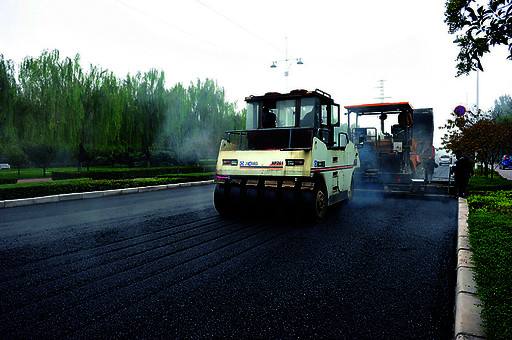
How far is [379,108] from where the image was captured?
42.7ft

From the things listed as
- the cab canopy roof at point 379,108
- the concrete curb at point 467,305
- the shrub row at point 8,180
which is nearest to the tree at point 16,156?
the shrub row at point 8,180

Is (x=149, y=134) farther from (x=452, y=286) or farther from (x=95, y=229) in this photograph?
(x=452, y=286)

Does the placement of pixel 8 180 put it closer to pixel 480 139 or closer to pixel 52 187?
pixel 52 187

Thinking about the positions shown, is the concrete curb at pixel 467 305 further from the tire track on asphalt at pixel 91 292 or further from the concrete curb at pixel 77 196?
the concrete curb at pixel 77 196

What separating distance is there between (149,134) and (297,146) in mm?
19063

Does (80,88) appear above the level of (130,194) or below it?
above

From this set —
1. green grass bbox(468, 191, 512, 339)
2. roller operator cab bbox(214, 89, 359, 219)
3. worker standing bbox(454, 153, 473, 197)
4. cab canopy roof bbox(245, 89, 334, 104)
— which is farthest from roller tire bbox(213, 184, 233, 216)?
worker standing bbox(454, 153, 473, 197)

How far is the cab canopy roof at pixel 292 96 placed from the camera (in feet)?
26.3

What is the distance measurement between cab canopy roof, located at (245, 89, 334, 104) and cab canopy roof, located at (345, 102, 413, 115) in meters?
4.95

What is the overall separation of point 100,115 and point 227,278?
782 inches

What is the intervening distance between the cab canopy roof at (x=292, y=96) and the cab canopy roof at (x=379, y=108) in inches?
195

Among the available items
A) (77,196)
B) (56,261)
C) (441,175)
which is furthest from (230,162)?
(441,175)

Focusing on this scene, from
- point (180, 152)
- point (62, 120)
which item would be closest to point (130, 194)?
point (62, 120)

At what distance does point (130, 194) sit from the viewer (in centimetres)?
1358
